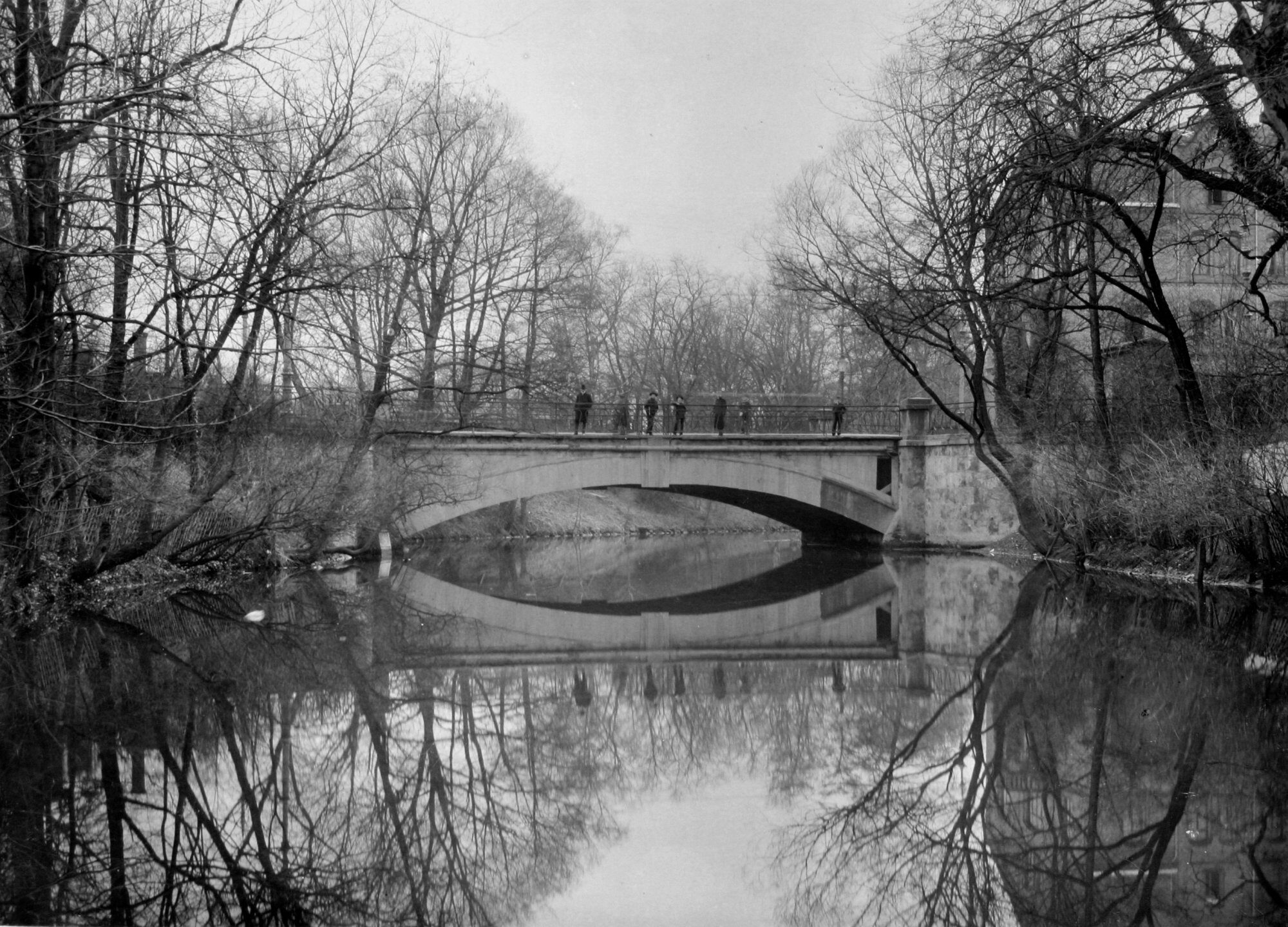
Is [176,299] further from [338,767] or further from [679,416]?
[679,416]

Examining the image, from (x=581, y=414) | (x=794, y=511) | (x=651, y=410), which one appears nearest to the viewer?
(x=581, y=414)

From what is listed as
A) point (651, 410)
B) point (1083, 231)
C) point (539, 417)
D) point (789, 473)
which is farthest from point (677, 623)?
point (789, 473)

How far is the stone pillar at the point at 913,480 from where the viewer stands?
84.2 ft

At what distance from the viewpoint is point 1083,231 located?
12555 millimetres

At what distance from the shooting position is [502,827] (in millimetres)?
4219

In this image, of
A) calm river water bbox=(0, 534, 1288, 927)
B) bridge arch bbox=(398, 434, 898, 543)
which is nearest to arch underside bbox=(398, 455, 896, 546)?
bridge arch bbox=(398, 434, 898, 543)

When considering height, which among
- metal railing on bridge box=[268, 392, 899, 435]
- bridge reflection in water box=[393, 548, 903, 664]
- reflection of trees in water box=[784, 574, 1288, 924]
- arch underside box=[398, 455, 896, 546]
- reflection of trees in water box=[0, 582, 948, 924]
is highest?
metal railing on bridge box=[268, 392, 899, 435]

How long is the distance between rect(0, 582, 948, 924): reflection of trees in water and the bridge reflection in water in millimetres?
812

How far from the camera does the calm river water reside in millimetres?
3434

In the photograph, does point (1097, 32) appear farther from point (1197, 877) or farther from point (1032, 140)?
point (1197, 877)

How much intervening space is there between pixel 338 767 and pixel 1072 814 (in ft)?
9.49

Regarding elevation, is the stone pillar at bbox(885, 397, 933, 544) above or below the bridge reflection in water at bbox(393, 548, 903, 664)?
above

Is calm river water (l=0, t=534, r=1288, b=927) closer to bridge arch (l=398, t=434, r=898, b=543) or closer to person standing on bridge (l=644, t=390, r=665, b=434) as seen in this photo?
bridge arch (l=398, t=434, r=898, b=543)

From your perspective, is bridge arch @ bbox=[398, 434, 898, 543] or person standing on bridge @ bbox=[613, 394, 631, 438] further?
person standing on bridge @ bbox=[613, 394, 631, 438]
